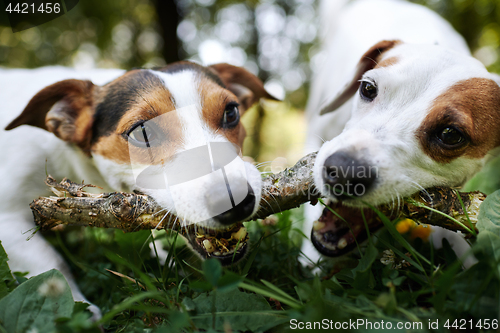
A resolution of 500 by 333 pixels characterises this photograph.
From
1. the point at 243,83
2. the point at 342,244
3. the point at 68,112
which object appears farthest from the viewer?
the point at 243,83

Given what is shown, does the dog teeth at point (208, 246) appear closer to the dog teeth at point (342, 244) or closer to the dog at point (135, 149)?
the dog at point (135, 149)

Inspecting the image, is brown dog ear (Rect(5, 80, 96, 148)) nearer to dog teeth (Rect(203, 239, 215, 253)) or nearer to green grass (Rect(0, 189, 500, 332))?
green grass (Rect(0, 189, 500, 332))

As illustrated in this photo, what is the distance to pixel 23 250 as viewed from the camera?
204cm

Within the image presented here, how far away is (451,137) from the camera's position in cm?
179

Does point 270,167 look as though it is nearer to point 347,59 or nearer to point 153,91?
point 153,91

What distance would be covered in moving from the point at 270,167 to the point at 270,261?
2.66ft

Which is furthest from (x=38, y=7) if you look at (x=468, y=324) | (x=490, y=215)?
(x=468, y=324)

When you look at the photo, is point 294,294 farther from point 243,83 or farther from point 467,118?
point 243,83

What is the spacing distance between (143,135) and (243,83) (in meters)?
1.20

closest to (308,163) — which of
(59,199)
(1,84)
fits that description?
(59,199)

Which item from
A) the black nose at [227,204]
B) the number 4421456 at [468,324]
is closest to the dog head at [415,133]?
the black nose at [227,204]

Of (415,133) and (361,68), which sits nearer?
(415,133)

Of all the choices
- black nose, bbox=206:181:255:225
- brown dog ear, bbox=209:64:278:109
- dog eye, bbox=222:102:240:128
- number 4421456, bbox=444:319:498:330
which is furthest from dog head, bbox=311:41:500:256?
brown dog ear, bbox=209:64:278:109

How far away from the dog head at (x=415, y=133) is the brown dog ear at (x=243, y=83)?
0.97m
